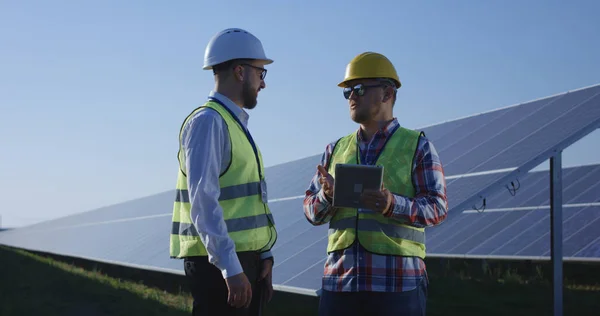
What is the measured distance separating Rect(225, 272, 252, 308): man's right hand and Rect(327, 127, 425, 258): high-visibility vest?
2.21 feet

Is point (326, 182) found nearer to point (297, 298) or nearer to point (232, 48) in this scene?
point (232, 48)

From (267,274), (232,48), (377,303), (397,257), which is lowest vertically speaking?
(377,303)

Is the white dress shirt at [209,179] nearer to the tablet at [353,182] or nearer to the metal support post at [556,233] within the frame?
the tablet at [353,182]

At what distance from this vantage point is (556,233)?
717cm

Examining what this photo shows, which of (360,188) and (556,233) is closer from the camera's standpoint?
(360,188)

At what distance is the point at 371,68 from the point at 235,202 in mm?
1028

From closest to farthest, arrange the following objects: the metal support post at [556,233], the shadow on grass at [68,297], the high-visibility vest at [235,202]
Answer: the high-visibility vest at [235,202] < the metal support post at [556,233] < the shadow on grass at [68,297]

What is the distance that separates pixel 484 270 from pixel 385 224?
11.4 meters

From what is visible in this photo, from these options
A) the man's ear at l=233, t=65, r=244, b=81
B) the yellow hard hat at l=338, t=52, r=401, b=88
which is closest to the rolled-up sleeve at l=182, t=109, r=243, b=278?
the man's ear at l=233, t=65, r=244, b=81

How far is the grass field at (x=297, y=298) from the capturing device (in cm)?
1066

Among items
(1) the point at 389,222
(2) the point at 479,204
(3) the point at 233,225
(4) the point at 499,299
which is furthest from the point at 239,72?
(4) the point at 499,299

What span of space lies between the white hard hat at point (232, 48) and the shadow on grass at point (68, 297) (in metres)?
7.04

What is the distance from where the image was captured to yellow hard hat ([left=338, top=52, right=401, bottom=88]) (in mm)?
4109

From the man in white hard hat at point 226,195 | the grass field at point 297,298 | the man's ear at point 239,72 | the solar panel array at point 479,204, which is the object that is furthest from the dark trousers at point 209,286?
the grass field at point 297,298
